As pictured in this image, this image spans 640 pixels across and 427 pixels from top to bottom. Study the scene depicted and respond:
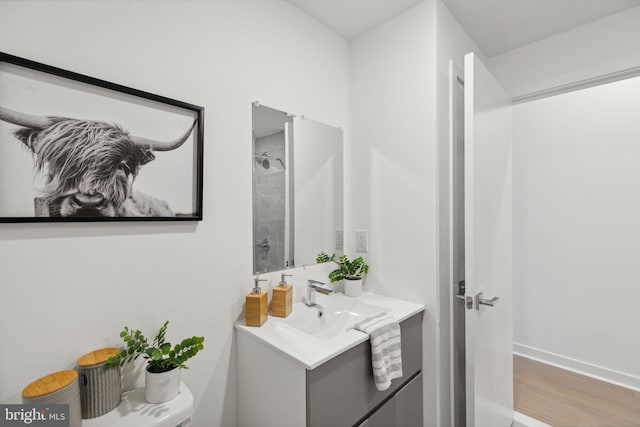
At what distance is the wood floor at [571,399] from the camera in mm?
1884

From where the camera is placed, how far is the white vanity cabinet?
3.32 ft

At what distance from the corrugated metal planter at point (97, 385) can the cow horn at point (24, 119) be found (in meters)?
0.69

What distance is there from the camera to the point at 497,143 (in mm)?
1612

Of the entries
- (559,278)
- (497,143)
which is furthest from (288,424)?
(559,278)

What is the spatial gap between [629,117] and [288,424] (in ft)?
10.2

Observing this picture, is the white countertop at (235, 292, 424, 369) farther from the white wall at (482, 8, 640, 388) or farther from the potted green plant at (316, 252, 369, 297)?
the white wall at (482, 8, 640, 388)

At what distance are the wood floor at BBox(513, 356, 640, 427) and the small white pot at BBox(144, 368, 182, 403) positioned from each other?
2.17 metres

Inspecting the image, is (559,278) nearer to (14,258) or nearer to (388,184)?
(388,184)

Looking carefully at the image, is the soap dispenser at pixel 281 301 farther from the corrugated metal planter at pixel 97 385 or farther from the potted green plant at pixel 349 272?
the corrugated metal planter at pixel 97 385

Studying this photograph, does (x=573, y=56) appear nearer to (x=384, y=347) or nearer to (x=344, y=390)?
(x=384, y=347)

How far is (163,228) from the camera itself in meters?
1.11

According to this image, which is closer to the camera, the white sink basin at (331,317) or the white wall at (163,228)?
the white wall at (163,228)

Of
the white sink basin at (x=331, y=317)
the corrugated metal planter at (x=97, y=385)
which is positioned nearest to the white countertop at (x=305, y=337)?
the white sink basin at (x=331, y=317)

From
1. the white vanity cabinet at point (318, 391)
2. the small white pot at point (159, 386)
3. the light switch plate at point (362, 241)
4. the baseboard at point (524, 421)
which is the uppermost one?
the light switch plate at point (362, 241)
